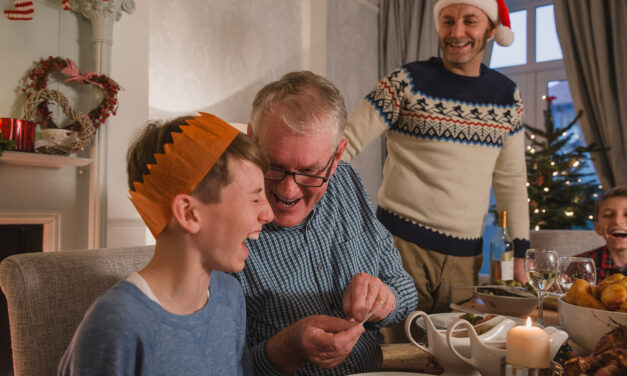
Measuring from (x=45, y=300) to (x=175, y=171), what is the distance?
32 centimetres

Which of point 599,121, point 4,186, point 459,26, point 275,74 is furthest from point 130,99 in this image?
point 599,121

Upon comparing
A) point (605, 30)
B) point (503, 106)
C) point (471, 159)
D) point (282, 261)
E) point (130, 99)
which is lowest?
point (282, 261)

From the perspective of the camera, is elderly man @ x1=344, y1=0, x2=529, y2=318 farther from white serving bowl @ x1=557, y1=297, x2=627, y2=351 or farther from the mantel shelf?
the mantel shelf

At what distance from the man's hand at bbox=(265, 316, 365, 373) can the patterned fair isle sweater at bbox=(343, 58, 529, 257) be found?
102 centimetres

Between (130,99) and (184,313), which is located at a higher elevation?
(130,99)

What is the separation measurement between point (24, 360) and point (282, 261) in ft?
1.75

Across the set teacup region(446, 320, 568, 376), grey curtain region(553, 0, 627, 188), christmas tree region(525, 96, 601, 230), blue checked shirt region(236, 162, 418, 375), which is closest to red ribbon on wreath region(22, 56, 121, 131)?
blue checked shirt region(236, 162, 418, 375)

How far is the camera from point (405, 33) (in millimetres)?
5398

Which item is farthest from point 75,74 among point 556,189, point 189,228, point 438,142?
point 556,189

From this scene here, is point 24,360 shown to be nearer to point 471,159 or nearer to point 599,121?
point 471,159

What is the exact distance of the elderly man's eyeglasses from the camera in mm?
1046

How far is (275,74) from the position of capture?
4441mm

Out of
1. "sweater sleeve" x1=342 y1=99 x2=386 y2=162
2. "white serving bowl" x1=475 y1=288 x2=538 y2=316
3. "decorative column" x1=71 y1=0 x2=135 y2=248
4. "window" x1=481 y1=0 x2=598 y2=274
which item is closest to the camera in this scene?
"white serving bowl" x1=475 y1=288 x2=538 y2=316

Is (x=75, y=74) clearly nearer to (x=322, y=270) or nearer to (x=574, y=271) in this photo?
(x=322, y=270)
